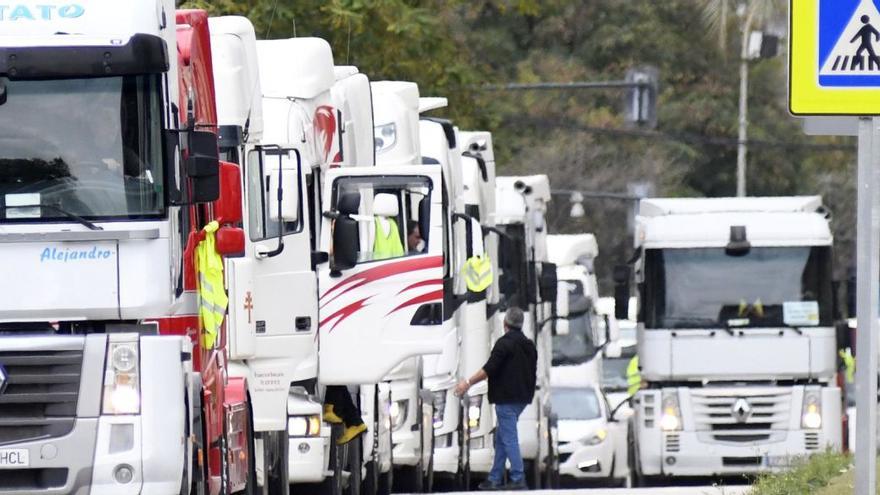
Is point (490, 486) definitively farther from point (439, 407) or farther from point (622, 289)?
point (622, 289)

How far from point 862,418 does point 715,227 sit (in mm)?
14312

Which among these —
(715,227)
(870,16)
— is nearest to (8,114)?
(870,16)

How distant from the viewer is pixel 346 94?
16406 mm

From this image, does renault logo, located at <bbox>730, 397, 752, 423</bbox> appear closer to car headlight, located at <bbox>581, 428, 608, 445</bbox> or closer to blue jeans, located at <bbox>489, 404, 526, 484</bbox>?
car headlight, located at <bbox>581, 428, 608, 445</bbox>

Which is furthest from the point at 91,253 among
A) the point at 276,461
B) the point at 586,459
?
the point at 586,459

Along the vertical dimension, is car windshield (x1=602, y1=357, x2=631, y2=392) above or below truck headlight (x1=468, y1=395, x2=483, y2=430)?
below

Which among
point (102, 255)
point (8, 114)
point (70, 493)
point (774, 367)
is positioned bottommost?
point (774, 367)

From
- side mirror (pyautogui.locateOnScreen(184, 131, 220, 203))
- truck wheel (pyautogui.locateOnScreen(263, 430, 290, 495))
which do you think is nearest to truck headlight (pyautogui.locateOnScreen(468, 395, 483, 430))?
→ truck wheel (pyautogui.locateOnScreen(263, 430, 290, 495))

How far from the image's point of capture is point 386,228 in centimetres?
1558

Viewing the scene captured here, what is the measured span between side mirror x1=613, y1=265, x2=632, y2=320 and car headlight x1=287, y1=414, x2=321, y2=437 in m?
9.30

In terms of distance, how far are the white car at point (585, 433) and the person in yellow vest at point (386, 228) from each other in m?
10.1

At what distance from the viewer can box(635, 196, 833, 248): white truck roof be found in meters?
22.8

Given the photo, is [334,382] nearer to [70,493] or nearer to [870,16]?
[70,493]

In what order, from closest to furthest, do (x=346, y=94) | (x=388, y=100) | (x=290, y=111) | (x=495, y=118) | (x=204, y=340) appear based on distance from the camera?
(x=204, y=340)
(x=290, y=111)
(x=346, y=94)
(x=388, y=100)
(x=495, y=118)
